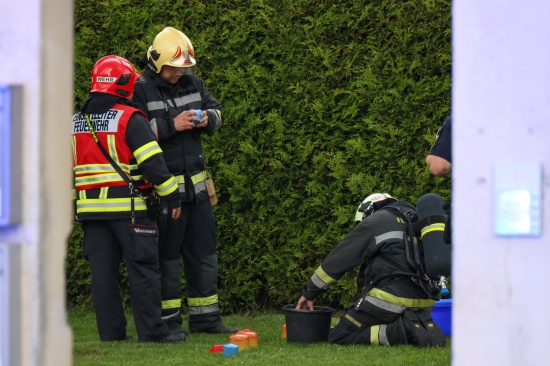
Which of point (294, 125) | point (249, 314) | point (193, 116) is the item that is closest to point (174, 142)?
point (193, 116)

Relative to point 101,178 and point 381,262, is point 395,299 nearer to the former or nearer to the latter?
point 381,262

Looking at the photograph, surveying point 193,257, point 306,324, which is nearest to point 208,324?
point 193,257

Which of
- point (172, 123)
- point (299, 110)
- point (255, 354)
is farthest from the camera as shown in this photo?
point (299, 110)

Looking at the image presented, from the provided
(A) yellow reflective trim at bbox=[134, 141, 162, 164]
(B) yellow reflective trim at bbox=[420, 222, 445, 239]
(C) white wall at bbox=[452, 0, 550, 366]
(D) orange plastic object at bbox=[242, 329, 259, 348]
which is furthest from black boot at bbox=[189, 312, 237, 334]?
(C) white wall at bbox=[452, 0, 550, 366]

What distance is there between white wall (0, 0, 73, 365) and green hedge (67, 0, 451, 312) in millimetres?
5321

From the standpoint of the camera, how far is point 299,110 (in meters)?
8.53

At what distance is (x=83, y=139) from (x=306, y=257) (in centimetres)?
252

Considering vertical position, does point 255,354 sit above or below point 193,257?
below

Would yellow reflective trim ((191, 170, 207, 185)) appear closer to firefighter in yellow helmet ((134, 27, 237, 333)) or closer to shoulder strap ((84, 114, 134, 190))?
firefighter in yellow helmet ((134, 27, 237, 333))

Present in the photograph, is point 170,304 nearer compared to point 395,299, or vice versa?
→ point 395,299

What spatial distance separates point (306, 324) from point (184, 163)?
160 cm

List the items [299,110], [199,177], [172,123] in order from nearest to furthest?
[172,123] → [199,177] → [299,110]

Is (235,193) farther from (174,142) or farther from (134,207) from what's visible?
(134,207)

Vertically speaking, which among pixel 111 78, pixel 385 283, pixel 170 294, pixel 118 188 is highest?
pixel 111 78
